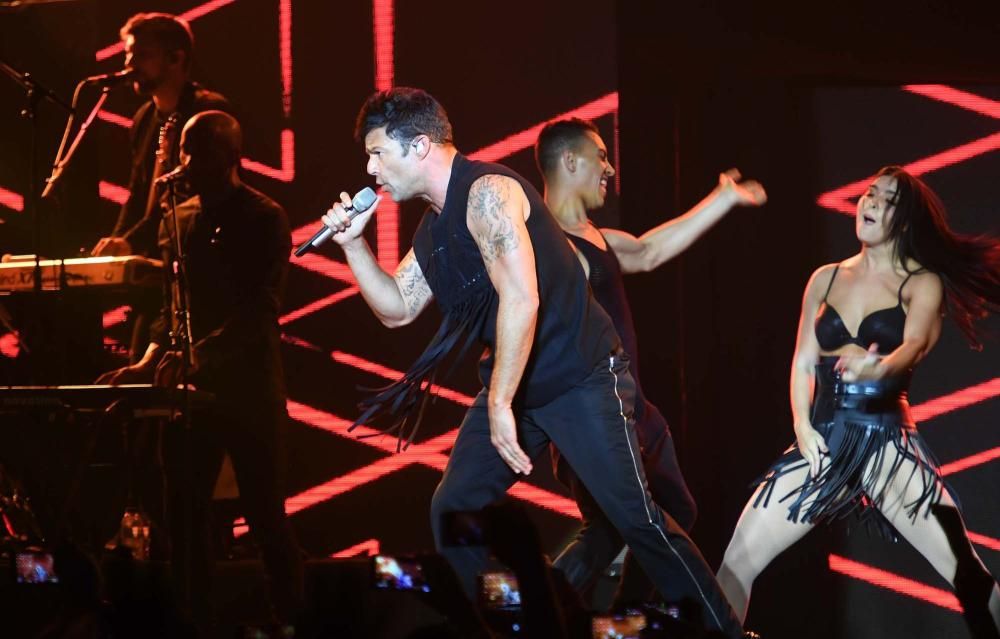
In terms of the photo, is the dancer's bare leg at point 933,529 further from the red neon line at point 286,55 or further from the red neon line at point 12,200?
the red neon line at point 12,200

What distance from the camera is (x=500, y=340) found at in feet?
13.8

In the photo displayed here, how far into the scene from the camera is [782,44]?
6023 mm

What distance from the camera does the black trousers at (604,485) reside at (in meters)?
4.36

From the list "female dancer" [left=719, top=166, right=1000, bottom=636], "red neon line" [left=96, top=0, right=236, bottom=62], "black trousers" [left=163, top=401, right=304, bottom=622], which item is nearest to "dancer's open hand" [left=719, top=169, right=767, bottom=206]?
"female dancer" [left=719, top=166, right=1000, bottom=636]

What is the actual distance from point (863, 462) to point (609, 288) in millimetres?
1173

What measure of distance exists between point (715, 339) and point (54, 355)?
3.28m

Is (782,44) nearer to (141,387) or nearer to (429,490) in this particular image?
(429,490)

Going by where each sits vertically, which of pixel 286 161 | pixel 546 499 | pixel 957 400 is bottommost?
pixel 546 499

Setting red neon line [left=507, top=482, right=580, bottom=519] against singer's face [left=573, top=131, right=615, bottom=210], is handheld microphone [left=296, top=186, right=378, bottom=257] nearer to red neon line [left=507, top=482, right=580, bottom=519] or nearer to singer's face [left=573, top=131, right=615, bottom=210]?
singer's face [left=573, top=131, right=615, bottom=210]

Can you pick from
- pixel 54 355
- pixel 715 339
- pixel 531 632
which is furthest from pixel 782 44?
pixel 54 355

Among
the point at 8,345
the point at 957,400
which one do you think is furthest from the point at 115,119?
the point at 957,400

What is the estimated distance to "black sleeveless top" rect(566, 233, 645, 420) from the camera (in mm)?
5344

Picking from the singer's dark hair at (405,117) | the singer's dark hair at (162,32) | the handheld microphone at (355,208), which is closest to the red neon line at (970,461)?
the singer's dark hair at (405,117)

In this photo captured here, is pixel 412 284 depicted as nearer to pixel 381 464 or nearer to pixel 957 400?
pixel 381 464
